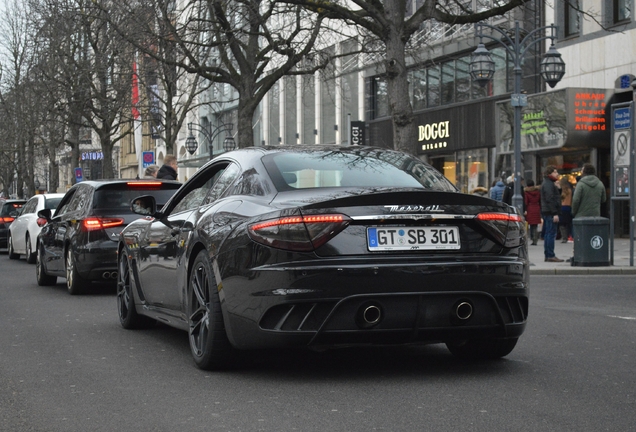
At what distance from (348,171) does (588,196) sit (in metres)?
13.4

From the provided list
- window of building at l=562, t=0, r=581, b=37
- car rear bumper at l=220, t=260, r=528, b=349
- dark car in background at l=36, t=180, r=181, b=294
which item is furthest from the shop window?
car rear bumper at l=220, t=260, r=528, b=349

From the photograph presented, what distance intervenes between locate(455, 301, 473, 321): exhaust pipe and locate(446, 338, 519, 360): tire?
0.67 metres

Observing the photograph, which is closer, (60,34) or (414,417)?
(414,417)

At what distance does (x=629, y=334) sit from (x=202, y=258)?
3.82 metres

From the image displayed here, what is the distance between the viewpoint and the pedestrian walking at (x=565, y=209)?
2689 cm

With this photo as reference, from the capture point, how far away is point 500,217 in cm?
646

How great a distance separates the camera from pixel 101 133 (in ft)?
145

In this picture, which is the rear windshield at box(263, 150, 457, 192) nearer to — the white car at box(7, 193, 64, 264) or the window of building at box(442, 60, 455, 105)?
the white car at box(7, 193, 64, 264)

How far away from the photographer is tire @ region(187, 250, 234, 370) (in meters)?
6.57

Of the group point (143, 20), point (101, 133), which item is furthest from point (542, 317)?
point (101, 133)

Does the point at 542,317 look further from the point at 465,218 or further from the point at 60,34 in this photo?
the point at 60,34

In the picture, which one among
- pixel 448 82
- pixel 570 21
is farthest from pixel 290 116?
pixel 570 21

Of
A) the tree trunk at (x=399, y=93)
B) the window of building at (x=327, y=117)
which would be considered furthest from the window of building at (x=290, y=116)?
the tree trunk at (x=399, y=93)

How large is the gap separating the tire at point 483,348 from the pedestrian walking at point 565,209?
20273 mm
